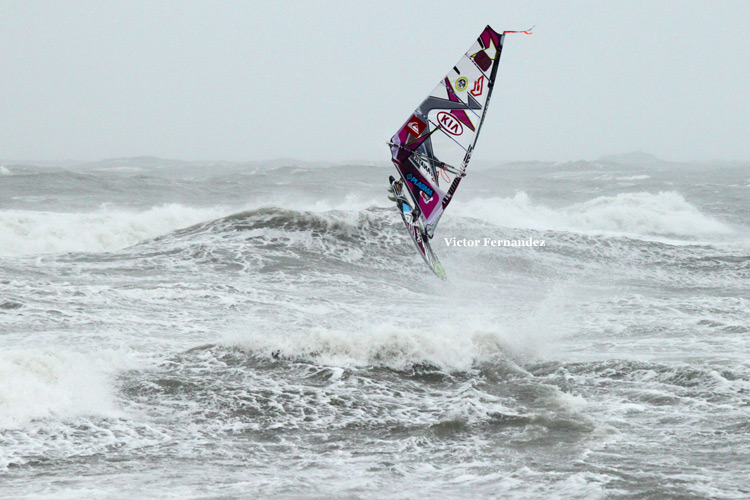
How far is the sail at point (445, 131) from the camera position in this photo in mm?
8859

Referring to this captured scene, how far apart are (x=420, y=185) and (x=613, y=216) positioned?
1876 centimetres

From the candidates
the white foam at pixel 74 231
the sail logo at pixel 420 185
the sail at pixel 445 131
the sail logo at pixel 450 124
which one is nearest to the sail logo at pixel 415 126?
the sail at pixel 445 131

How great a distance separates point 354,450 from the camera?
22.9 feet

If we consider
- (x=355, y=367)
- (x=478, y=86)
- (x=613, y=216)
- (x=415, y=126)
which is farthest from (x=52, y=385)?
(x=613, y=216)

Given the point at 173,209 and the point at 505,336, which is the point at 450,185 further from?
the point at 173,209

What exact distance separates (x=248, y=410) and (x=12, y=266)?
8.86m

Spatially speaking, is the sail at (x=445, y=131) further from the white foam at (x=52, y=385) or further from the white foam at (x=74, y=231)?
the white foam at (x=74, y=231)

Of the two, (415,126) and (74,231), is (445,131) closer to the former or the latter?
(415,126)

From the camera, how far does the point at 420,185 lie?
936cm

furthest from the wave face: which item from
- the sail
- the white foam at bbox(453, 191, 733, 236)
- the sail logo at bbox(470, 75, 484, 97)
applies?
the white foam at bbox(453, 191, 733, 236)

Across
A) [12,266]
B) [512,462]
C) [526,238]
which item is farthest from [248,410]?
[526,238]

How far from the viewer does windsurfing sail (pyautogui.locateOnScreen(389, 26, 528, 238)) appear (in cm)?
886

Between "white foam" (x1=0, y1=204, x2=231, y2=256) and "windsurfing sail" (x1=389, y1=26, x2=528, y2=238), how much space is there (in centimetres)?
1156

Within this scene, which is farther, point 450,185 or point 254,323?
point 254,323
